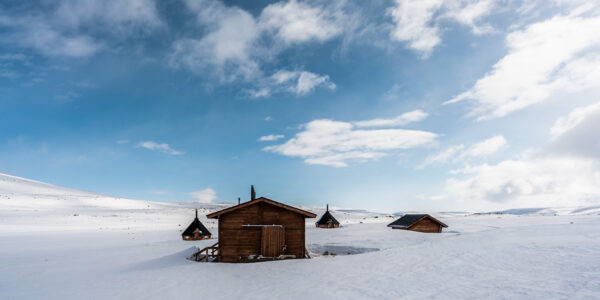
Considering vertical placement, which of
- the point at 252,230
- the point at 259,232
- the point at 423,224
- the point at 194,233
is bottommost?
the point at 194,233

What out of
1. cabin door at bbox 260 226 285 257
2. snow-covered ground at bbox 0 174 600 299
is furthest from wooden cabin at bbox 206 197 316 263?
snow-covered ground at bbox 0 174 600 299

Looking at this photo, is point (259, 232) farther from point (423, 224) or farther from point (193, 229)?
point (423, 224)

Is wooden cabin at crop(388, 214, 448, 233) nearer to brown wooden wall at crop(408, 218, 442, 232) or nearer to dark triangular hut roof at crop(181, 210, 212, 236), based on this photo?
brown wooden wall at crop(408, 218, 442, 232)

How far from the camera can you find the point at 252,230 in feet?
68.4

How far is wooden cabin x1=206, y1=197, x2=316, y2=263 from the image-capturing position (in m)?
20.5

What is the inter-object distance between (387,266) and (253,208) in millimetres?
9839

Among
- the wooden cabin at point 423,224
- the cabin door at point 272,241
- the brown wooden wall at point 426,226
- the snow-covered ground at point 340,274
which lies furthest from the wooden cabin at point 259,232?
the brown wooden wall at point 426,226

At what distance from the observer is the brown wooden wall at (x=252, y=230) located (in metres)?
20.5

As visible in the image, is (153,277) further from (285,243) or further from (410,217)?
(410,217)

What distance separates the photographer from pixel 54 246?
2903cm

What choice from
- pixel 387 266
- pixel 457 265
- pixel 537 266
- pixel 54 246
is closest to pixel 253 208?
pixel 387 266

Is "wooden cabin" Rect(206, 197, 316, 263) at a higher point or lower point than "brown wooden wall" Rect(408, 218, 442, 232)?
higher

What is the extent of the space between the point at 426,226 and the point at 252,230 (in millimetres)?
24663

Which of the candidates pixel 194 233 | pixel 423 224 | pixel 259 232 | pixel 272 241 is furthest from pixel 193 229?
pixel 423 224
